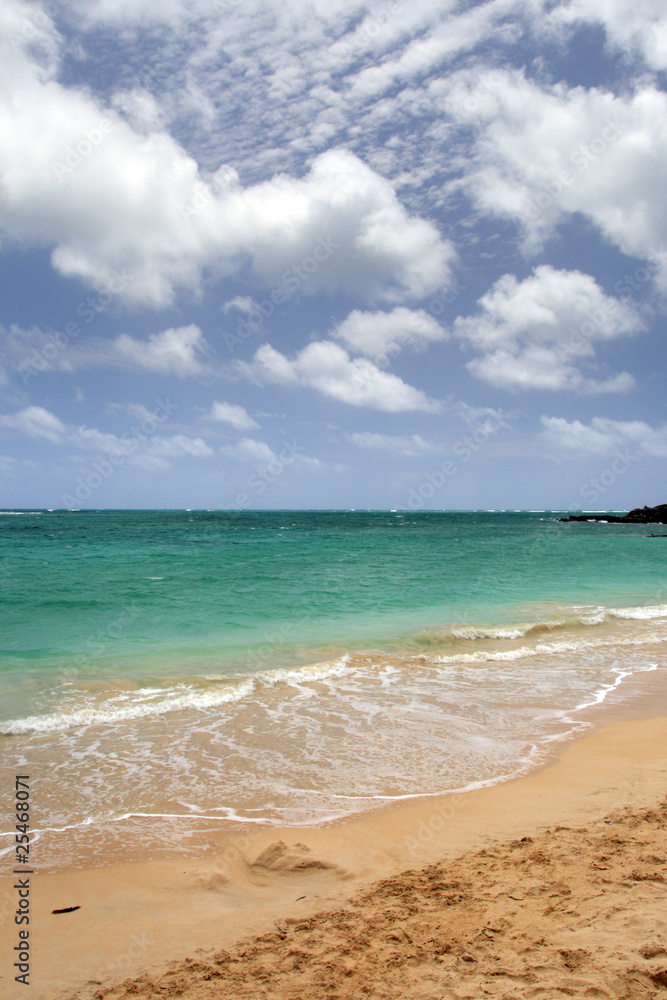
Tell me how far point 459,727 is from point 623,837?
146 inches

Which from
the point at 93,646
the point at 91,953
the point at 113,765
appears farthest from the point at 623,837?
the point at 93,646

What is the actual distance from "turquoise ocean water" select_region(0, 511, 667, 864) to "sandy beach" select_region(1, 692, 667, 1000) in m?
0.68

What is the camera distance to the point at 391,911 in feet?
13.9

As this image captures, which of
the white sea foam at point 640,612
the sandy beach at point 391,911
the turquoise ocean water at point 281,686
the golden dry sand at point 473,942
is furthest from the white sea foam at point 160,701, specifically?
the white sea foam at point 640,612

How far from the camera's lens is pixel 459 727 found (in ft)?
28.9

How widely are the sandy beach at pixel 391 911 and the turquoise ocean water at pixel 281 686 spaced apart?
2.23 feet

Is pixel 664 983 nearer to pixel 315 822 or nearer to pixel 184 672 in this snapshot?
pixel 315 822

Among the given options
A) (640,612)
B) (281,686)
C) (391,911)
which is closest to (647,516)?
(640,612)

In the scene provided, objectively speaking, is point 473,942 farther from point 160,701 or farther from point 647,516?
point 647,516

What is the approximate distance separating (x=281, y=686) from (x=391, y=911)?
701 cm

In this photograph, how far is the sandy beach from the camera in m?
3.49

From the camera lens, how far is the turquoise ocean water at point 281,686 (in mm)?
6789

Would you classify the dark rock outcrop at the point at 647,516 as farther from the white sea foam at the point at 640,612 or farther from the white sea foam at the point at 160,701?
the white sea foam at the point at 160,701

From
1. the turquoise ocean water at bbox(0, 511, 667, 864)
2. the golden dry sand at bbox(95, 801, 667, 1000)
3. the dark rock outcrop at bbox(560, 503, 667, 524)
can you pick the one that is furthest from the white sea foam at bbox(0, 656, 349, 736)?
the dark rock outcrop at bbox(560, 503, 667, 524)
